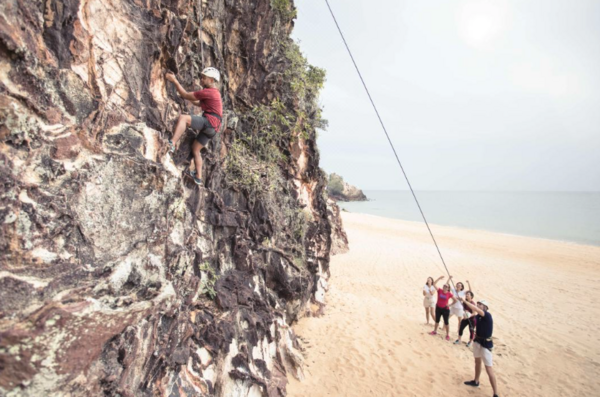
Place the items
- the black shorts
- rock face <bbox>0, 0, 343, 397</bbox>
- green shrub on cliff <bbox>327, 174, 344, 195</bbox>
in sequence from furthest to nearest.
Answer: green shrub on cliff <bbox>327, 174, 344, 195</bbox>
the black shorts
rock face <bbox>0, 0, 343, 397</bbox>

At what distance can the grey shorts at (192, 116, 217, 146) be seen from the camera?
4195 mm

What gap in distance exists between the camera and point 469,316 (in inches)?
299

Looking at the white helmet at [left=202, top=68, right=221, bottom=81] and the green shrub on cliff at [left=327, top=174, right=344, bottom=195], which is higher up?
the green shrub on cliff at [left=327, top=174, right=344, bottom=195]

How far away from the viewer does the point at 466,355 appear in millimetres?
7590

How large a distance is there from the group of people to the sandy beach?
46 centimetres

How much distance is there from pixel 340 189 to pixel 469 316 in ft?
206

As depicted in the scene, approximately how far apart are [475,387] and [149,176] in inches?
318

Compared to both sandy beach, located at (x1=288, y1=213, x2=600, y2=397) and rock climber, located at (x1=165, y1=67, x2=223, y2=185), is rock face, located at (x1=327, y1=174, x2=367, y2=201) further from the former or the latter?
rock climber, located at (x1=165, y1=67, x2=223, y2=185)

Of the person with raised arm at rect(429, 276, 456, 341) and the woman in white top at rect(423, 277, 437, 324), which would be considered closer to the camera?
the person with raised arm at rect(429, 276, 456, 341)

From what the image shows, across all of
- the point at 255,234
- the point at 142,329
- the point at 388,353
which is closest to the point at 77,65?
the point at 142,329

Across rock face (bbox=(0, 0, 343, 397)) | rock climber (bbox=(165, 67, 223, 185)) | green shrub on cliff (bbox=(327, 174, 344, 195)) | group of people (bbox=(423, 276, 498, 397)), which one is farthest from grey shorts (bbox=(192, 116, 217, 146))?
green shrub on cliff (bbox=(327, 174, 344, 195))

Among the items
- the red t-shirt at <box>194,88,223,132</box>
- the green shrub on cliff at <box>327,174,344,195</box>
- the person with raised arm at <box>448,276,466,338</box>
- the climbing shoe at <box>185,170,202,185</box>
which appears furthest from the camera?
the green shrub on cliff at <box>327,174,344,195</box>

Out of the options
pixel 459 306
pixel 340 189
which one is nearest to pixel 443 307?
pixel 459 306

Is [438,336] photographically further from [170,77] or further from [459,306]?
[170,77]
